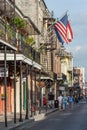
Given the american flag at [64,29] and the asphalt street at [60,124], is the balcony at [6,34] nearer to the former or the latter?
the asphalt street at [60,124]

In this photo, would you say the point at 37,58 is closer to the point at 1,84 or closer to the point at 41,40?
the point at 1,84

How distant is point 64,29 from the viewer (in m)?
48.2

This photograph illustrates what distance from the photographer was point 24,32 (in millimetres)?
47281

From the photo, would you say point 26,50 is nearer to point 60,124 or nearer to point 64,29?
point 60,124

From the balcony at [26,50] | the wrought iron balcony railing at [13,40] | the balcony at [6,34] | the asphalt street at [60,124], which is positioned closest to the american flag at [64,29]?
the wrought iron balcony railing at [13,40]

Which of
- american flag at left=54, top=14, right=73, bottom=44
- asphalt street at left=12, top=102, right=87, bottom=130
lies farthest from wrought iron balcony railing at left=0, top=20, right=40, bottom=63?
american flag at left=54, top=14, right=73, bottom=44

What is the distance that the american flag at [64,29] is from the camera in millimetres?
46969

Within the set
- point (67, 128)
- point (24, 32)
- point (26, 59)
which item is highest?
point (24, 32)

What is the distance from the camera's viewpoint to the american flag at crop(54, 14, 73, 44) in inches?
1849

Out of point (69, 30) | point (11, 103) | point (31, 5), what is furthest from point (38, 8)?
point (11, 103)

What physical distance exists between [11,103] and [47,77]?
54.2 ft

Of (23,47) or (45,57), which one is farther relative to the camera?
(45,57)

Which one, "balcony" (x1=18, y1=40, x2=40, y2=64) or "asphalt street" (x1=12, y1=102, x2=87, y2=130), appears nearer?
"asphalt street" (x1=12, y1=102, x2=87, y2=130)

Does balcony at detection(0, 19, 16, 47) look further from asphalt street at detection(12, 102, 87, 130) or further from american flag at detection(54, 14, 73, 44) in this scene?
american flag at detection(54, 14, 73, 44)
